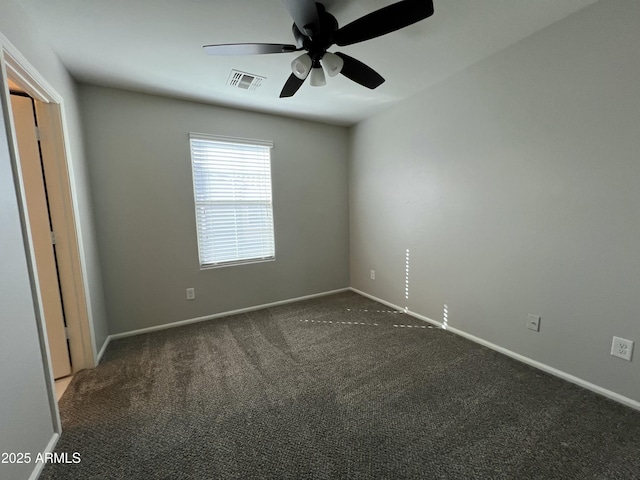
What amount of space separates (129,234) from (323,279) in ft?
7.82

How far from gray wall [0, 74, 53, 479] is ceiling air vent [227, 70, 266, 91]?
155 cm

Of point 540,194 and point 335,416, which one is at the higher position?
point 540,194

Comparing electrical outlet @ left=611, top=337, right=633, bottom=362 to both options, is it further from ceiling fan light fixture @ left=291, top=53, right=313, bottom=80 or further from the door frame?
the door frame

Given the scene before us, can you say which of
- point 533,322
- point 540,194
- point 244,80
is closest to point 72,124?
point 244,80

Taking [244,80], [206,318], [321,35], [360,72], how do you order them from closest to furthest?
[321,35]
[360,72]
[244,80]
[206,318]

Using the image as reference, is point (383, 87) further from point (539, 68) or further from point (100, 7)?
point (100, 7)

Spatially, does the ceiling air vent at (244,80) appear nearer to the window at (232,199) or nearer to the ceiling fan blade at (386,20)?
the window at (232,199)

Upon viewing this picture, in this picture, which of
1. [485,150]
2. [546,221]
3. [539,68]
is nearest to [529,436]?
[546,221]

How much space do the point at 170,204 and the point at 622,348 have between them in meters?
3.82

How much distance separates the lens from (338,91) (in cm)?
259

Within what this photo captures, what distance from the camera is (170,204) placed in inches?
108

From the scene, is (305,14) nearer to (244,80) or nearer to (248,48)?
(248,48)

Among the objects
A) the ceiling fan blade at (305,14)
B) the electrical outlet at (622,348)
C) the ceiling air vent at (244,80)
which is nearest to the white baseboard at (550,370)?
the electrical outlet at (622,348)

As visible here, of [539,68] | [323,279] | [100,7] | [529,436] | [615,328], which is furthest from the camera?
[323,279]
